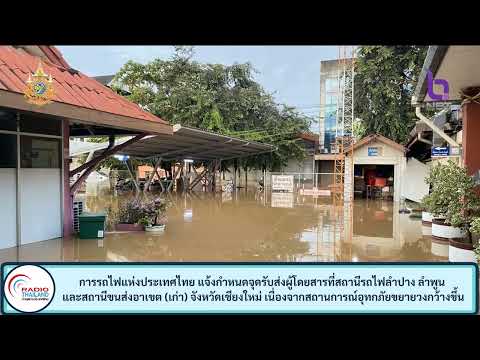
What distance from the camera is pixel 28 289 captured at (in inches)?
89.3

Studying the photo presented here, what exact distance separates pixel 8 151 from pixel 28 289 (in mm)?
5299

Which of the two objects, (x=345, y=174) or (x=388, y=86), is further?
(x=388, y=86)

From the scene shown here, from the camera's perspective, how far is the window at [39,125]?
6949mm

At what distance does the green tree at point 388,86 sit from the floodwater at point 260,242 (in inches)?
353

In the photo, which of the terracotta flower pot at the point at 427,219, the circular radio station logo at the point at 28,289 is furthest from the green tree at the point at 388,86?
the circular radio station logo at the point at 28,289

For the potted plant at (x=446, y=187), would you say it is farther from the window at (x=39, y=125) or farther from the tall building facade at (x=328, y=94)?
the tall building facade at (x=328, y=94)

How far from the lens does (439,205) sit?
6348 millimetres

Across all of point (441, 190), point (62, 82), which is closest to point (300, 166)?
point (441, 190)

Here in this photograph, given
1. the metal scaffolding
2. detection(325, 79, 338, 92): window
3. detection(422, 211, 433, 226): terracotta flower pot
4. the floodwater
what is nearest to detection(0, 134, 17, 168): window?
the floodwater

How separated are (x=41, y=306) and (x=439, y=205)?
5936 millimetres

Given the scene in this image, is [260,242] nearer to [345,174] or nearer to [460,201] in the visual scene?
[460,201]

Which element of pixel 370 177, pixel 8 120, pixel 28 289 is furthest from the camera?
pixel 370 177
